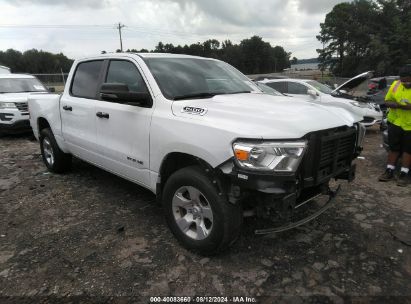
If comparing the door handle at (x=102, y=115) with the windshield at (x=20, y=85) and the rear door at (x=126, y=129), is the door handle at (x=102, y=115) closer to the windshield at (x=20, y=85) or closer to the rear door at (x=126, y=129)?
the rear door at (x=126, y=129)

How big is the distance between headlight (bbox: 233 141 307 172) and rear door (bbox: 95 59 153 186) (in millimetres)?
1218

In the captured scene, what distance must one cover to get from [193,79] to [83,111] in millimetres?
1651

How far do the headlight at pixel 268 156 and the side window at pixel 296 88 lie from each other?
8.71 metres

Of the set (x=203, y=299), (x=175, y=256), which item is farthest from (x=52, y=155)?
(x=203, y=299)

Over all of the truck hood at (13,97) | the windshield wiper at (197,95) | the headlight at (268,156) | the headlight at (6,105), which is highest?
the windshield wiper at (197,95)

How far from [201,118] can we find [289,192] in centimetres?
98

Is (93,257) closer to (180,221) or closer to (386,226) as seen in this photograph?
(180,221)

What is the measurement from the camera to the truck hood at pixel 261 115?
2781mm

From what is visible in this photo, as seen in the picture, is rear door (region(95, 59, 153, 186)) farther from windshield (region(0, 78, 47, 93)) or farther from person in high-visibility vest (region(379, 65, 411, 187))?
windshield (region(0, 78, 47, 93))

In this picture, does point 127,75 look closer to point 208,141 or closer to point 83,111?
point 83,111

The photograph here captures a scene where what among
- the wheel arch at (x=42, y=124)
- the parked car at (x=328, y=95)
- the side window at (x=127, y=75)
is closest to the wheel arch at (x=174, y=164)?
the side window at (x=127, y=75)

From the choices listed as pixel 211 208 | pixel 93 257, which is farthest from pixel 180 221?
pixel 93 257

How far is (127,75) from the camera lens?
405 cm

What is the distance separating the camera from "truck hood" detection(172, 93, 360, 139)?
2781 mm
